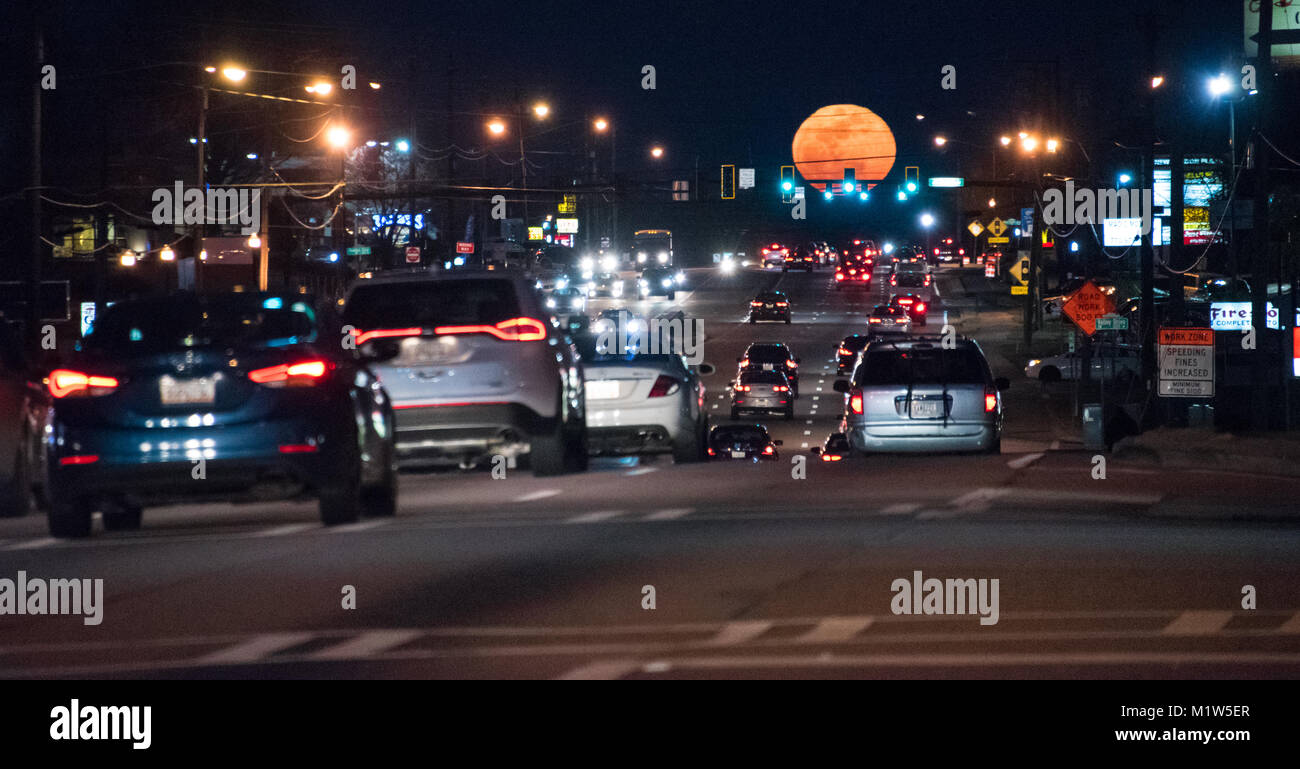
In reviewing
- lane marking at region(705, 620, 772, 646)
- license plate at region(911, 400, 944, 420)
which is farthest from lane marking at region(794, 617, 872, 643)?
license plate at region(911, 400, 944, 420)

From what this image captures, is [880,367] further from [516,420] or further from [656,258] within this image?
[656,258]

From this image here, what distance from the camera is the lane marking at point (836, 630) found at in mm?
8664

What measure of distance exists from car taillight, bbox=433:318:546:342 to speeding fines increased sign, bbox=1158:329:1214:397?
16.8m

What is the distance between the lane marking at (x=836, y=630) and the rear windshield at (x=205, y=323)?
15.4 ft

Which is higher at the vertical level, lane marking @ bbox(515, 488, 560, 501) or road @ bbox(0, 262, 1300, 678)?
lane marking @ bbox(515, 488, 560, 501)

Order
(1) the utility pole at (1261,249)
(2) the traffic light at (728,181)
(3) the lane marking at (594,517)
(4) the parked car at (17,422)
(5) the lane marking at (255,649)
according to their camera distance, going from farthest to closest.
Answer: (2) the traffic light at (728,181), (1) the utility pole at (1261,249), (4) the parked car at (17,422), (3) the lane marking at (594,517), (5) the lane marking at (255,649)

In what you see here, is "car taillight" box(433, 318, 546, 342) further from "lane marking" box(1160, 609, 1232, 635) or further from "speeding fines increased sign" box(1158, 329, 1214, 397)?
"speeding fines increased sign" box(1158, 329, 1214, 397)

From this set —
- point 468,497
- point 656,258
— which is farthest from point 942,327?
point 468,497

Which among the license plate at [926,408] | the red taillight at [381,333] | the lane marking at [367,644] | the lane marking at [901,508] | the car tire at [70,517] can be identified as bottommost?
the lane marking at [367,644]

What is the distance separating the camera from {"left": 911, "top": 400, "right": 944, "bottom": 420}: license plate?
21406mm

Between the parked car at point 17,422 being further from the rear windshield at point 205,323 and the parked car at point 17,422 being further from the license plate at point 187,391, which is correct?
the license plate at point 187,391

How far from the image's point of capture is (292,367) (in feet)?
38.9

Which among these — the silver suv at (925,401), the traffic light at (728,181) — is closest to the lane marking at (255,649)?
the silver suv at (925,401)
